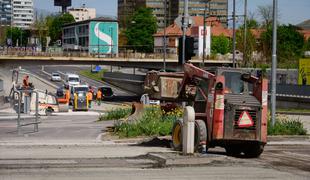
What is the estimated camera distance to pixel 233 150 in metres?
18.5

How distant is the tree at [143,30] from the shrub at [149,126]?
134m

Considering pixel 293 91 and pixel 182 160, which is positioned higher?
pixel 182 160

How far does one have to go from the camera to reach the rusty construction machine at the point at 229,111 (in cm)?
1673

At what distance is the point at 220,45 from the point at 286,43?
22.5 m

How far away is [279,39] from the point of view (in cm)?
13138

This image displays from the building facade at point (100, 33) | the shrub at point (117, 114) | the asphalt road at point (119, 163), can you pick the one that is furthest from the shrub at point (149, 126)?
the building facade at point (100, 33)

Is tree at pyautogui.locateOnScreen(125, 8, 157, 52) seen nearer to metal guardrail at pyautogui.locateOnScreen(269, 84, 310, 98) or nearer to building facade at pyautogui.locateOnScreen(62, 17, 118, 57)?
building facade at pyautogui.locateOnScreen(62, 17, 118, 57)

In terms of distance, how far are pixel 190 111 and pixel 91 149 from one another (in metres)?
3.88

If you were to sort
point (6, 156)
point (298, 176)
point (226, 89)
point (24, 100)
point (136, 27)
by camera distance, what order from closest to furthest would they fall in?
point (298, 176)
point (6, 156)
point (226, 89)
point (24, 100)
point (136, 27)

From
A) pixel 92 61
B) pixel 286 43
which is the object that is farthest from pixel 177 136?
pixel 286 43

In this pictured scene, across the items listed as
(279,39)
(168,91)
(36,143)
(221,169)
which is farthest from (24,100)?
(279,39)

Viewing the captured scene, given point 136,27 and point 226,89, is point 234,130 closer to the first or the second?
point 226,89

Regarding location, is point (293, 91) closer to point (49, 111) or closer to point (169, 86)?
point (49, 111)

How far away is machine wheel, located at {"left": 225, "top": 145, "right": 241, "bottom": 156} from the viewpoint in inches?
718
